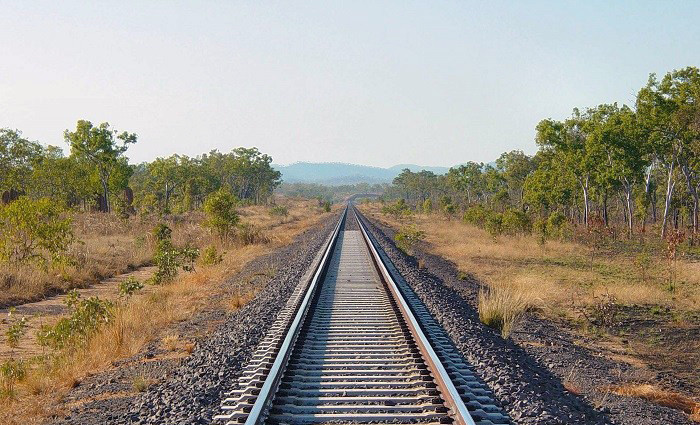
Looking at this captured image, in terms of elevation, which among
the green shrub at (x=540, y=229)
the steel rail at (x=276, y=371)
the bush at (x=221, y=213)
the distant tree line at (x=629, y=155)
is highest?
the distant tree line at (x=629, y=155)

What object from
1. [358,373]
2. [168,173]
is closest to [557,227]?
[358,373]

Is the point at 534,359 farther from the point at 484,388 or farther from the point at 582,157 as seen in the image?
the point at 582,157

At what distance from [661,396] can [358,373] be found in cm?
360

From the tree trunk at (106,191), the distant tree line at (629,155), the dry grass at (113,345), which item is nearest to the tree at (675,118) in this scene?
the distant tree line at (629,155)

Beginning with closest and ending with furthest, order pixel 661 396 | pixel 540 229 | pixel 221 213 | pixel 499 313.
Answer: pixel 661 396, pixel 499 313, pixel 221 213, pixel 540 229

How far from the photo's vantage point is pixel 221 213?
86.3 feet

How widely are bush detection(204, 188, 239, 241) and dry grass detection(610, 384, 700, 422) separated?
20.9 meters

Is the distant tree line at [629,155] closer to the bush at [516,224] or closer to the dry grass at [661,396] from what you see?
the bush at [516,224]

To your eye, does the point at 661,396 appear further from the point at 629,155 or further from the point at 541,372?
the point at 629,155

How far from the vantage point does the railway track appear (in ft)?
17.0

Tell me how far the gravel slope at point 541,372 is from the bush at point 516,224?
19167 millimetres

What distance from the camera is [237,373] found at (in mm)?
6652

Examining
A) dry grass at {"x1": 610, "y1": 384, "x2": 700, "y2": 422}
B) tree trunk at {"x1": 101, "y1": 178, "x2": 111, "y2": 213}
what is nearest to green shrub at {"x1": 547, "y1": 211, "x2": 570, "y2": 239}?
dry grass at {"x1": 610, "y1": 384, "x2": 700, "y2": 422}

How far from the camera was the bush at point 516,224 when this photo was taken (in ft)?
100
